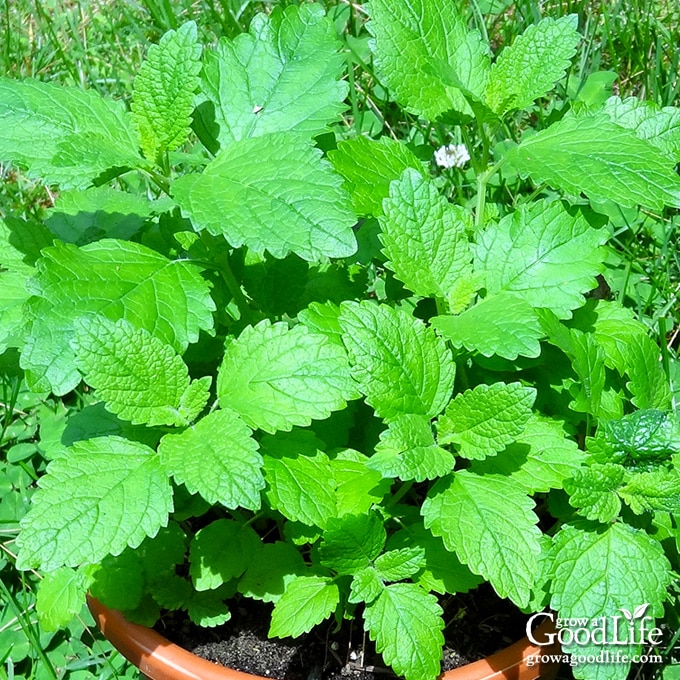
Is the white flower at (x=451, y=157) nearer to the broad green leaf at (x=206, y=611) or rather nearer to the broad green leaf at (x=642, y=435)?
the broad green leaf at (x=642, y=435)

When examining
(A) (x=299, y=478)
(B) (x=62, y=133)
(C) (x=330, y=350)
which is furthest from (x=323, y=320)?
(B) (x=62, y=133)

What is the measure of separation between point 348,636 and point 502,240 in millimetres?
722

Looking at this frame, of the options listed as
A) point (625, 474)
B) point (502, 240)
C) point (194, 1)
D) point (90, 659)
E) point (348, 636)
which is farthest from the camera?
point (194, 1)

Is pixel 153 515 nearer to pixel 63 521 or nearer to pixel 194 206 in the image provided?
pixel 63 521

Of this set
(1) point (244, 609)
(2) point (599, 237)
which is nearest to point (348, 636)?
(1) point (244, 609)

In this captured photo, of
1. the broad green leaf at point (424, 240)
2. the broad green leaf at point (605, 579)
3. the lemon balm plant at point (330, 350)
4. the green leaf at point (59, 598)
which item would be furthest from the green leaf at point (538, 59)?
the green leaf at point (59, 598)

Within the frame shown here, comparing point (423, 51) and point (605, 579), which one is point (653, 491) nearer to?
point (605, 579)

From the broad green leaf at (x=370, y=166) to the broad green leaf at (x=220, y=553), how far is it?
56 cm

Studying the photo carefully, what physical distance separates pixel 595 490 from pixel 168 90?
32.3 inches

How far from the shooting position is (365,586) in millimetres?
1297

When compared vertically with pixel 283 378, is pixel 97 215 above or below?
above

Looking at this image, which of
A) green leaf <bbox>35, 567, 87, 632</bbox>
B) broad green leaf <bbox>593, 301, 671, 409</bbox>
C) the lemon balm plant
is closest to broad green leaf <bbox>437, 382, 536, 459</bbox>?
the lemon balm plant

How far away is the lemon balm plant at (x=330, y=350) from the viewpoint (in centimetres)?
117

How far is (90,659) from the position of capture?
6.10 ft
